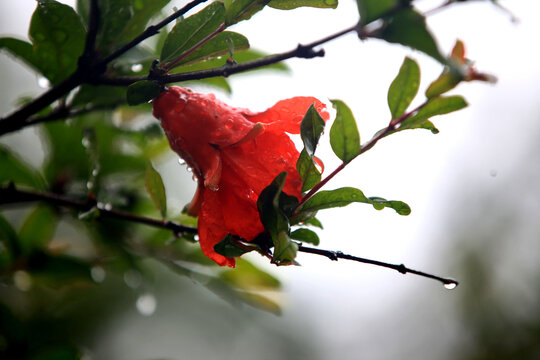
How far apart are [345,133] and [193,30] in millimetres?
214

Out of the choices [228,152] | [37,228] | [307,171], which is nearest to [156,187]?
[228,152]

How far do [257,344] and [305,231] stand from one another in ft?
9.40

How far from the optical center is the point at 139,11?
617 millimetres

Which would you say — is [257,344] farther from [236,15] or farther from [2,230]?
[236,15]

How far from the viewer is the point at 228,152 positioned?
56 cm

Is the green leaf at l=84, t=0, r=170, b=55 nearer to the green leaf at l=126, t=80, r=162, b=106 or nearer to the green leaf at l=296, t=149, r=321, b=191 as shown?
the green leaf at l=126, t=80, r=162, b=106

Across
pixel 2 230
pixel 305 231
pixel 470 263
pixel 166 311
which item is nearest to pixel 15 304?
pixel 2 230

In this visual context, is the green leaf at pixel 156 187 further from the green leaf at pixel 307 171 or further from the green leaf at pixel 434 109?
the green leaf at pixel 434 109

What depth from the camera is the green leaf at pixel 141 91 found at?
50cm

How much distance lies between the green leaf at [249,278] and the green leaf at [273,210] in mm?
448

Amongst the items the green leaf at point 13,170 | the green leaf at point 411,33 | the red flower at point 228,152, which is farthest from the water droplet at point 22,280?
the green leaf at point 411,33

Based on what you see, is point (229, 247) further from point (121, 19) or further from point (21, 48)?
point (21, 48)

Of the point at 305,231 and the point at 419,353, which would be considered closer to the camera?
A: the point at 305,231

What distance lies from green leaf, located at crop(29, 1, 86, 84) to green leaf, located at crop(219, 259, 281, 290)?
48 cm
